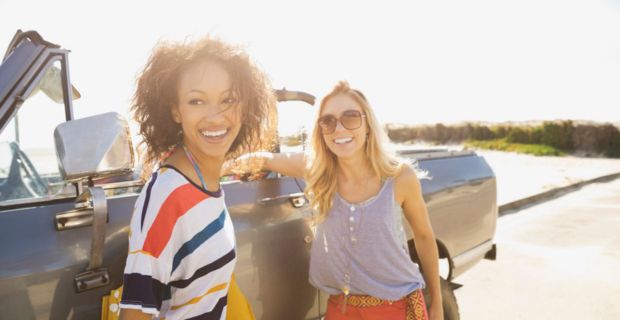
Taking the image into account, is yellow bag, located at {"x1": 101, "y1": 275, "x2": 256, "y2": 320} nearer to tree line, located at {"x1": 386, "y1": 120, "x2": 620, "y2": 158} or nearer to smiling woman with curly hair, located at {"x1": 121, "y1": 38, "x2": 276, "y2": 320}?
smiling woman with curly hair, located at {"x1": 121, "y1": 38, "x2": 276, "y2": 320}

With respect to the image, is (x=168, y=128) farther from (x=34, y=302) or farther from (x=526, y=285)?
(x=526, y=285)

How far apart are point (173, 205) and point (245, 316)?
1.93ft

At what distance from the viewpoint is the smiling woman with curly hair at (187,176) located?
1.13m

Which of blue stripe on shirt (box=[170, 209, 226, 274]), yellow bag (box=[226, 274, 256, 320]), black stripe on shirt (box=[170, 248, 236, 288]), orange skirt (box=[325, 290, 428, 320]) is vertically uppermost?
blue stripe on shirt (box=[170, 209, 226, 274])

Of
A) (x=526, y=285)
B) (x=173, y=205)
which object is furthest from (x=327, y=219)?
(x=526, y=285)

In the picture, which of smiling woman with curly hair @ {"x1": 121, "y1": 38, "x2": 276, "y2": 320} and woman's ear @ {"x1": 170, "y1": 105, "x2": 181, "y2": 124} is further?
woman's ear @ {"x1": 170, "y1": 105, "x2": 181, "y2": 124}

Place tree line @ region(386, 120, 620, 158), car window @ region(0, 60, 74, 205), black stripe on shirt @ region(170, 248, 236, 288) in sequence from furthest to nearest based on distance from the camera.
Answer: tree line @ region(386, 120, 620, 158), car window @ region(0, 60, 74, 205), black stripe on shirt @ region(170, 248, 236, 288)

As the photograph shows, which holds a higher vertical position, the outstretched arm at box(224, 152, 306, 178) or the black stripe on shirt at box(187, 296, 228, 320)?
the outstretched arm at box(224, 152, 306, 178)

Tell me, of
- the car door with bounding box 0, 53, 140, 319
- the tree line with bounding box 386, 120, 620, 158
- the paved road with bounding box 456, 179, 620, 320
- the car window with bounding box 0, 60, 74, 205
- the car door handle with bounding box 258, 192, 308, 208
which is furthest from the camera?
the tree line with bounding box 386, 120, 620, 158

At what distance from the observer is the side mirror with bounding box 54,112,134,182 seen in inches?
48.9

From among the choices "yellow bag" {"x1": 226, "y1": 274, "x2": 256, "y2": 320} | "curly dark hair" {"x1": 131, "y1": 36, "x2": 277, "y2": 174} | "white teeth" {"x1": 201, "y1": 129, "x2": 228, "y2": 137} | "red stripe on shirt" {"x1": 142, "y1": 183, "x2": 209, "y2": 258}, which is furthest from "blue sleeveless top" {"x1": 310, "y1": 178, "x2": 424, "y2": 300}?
"red stripe on shirt" {"x1": 142, "y1": 183, "x2": 209, "y2": 258}

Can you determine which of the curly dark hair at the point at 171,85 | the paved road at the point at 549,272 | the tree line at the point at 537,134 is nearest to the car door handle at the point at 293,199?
the curly dark hair at the point at 171,85

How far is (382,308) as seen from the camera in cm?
199

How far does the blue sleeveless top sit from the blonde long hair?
0.07 meters
